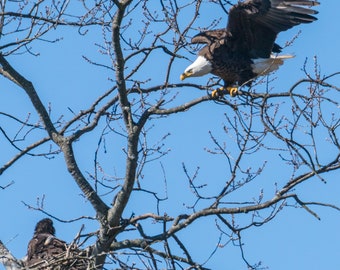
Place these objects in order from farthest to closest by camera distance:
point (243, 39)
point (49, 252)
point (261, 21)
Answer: point (243, 39) < point (261, 21) < point (49, 252)

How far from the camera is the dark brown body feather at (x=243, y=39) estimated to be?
898 cm

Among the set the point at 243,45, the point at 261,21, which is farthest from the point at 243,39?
the point at 261,21

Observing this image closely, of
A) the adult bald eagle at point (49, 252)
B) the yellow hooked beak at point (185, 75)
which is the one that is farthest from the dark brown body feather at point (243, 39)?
the adult bald eagle at point (49, 252)

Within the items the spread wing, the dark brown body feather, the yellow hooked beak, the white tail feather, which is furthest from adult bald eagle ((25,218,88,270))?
the spread wing

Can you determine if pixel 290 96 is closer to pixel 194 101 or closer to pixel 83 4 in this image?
pixel 194 101

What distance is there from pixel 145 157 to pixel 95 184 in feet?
1.39

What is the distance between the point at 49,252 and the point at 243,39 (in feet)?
8.53

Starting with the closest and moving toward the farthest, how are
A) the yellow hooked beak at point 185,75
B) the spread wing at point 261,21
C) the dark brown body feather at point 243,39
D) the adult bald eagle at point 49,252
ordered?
the adult bald eagle at point 49,252
the spread wing at point 261,21
the dark brown body feather at point 243,39
the yellow hooked beak at point 185,75

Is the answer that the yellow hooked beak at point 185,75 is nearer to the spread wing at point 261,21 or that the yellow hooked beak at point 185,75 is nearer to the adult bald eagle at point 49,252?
the spread wing at point 261,21

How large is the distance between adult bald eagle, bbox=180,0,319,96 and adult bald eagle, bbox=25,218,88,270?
75.1 inches

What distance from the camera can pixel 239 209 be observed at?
7.12 m

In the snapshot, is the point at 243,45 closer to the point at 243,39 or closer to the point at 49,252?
the point at 243,39

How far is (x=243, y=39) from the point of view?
9328 mm

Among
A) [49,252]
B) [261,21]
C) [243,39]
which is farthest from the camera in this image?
[243,39]
